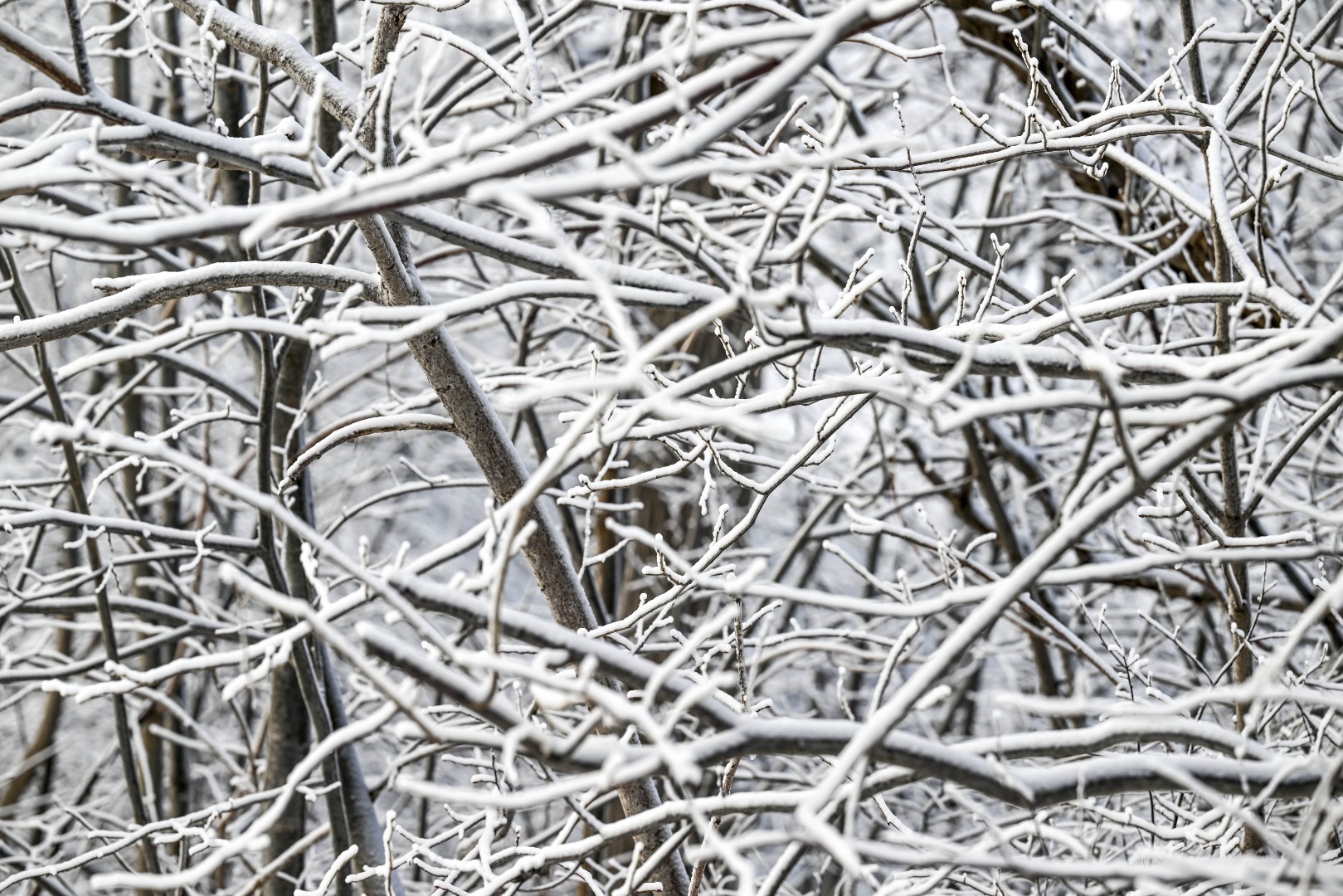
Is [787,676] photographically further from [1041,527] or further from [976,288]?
[976,288]

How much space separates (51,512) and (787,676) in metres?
5.91

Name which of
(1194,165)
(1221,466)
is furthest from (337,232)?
(1194,165)

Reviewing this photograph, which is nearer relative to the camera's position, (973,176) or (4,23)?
(4,23)

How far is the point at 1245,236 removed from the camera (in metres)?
2.98

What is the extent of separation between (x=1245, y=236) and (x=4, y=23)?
286cm

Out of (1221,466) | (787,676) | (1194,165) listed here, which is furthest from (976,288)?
(1221,466)

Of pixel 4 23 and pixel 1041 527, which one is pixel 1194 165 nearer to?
pixel 1041 527

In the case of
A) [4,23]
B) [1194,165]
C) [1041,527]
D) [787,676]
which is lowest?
[787,676]

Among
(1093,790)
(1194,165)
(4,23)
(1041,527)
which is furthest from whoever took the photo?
(1041,527)

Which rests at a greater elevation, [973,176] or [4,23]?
[4,23]

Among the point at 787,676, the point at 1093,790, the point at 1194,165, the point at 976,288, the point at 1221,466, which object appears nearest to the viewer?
the point at 1093,790

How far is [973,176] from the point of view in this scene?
270 inches

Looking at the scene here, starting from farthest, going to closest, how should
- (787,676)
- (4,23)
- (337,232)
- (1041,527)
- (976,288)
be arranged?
(787,676) < (1041,527) < (976,288) < (337,232) < (4,23)

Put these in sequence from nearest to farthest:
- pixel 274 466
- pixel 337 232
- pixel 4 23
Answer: pixel 4 23 < pixel 337 232 < pixel 274 466
